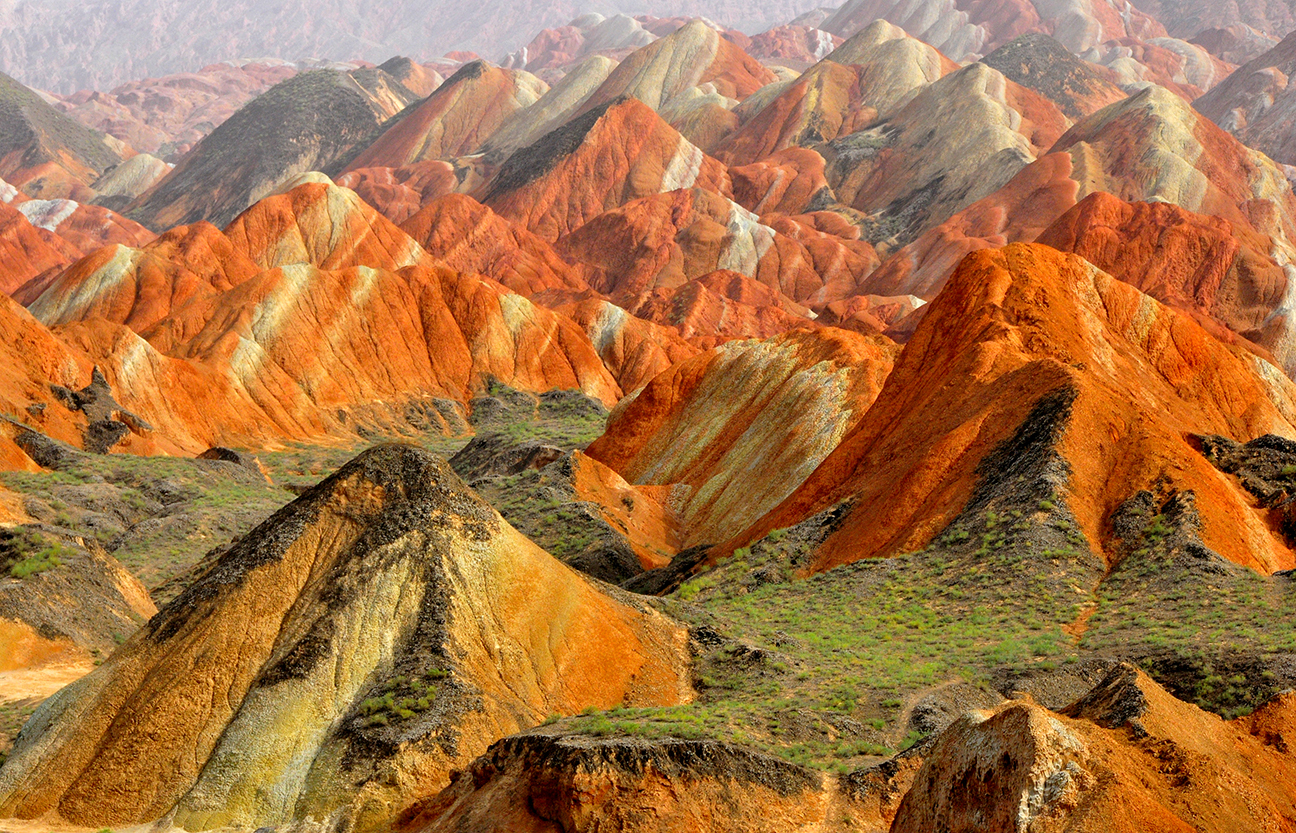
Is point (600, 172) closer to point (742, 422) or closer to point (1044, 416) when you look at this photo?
point (742, 422)

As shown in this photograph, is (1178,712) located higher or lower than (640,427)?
higher

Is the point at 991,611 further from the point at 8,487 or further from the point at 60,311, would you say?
the point at 60,311

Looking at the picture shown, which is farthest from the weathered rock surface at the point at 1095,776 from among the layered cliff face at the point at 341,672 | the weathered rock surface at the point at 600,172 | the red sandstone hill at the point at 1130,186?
the weathered rock surface at the point at 600,172

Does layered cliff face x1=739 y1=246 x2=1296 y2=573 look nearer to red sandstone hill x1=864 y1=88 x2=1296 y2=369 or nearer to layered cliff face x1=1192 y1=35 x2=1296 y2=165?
red sandstone hill x1=864 y1=88 x2=1296 y2=369

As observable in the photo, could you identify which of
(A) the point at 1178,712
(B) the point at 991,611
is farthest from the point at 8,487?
(A) the point at 1178,712

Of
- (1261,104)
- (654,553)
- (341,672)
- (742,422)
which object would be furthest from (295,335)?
(1261,104)

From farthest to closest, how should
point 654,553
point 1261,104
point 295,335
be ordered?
point 1261,104 → point 295,335 → point 654,553

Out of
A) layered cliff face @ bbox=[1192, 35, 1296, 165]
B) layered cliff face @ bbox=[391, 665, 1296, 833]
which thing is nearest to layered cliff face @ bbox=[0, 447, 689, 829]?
layered cliff face @ bbox=[391, 665, 1296, 833]

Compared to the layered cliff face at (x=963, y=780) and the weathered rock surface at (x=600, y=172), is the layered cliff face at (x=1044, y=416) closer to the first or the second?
the layered cliff face at (x=963, y=780)
